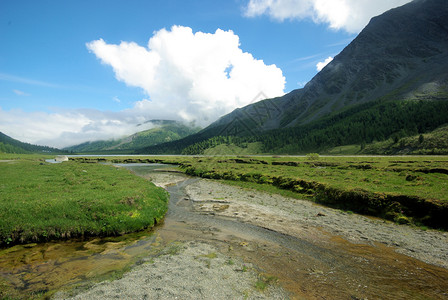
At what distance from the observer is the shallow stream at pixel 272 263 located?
11.9 m

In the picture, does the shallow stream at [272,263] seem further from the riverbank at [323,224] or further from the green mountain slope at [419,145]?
the green mountain slope at [419,145]

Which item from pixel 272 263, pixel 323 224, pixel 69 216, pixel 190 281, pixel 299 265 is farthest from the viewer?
pixel 323 224

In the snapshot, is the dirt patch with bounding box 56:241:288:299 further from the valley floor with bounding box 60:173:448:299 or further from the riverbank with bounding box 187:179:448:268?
the riverbank with bounding box 187:179:448:268

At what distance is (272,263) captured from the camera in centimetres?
1506

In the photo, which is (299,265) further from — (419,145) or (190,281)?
(419,145)

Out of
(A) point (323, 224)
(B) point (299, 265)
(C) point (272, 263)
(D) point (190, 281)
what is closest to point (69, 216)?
(D) point (190, 281)

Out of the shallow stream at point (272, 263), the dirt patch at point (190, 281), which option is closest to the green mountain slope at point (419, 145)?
the shallow stream at point (272, 263)

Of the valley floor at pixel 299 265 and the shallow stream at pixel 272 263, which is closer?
the valley floor at pixel 299 265

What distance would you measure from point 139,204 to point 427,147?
462 ft

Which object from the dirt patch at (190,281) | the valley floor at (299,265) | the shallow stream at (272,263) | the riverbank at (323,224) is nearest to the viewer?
A: the dirt patch at (190,281)

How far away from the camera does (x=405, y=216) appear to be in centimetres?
2317

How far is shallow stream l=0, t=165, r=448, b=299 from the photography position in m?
11.9

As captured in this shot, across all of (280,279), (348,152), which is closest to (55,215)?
(280,279)

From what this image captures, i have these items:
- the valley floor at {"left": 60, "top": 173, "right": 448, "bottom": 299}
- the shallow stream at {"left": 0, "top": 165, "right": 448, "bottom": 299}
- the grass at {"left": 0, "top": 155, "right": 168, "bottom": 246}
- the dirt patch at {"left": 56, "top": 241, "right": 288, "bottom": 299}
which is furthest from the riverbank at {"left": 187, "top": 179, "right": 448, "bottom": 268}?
the grass at {"left": 0, "top": 155, "right": 168, "bottom": 246}
